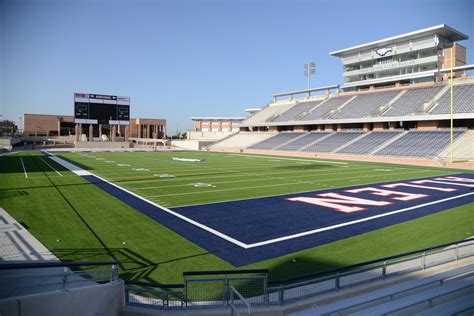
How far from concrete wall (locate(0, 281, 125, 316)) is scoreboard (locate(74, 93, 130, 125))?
177 feet

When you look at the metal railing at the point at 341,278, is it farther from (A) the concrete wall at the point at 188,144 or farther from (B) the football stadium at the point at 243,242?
(A) the concrete wall at the point at 188,144

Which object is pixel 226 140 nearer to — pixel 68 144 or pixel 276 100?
pixel 276 100

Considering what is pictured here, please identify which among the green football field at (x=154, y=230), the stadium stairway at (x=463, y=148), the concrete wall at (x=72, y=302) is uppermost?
the stadium stairway at (x=463, y=148)

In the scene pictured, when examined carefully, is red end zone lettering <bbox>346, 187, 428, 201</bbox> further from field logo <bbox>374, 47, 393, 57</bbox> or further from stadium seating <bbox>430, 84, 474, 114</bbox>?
field logo <bbox>374, 47, 393, 57</bbox>

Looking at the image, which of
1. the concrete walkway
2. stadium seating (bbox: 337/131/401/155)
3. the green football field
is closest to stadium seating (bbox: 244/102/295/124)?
stadium seating (bbox: 337/131/401/155)

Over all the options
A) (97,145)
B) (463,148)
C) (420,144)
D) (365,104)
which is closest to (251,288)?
(463,148)

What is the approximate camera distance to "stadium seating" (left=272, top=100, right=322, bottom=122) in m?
59.1

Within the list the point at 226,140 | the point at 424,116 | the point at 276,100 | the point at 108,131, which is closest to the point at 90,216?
the point at 424,116

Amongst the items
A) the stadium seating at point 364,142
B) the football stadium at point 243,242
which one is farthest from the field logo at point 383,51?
the football stadium at point 243,242

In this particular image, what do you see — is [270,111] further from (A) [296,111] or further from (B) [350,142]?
(B) [350,142]

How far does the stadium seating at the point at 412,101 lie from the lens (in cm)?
4306

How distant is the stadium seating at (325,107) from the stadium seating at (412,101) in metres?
10.2

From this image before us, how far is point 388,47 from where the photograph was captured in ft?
177

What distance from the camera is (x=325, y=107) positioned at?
2216 inches
